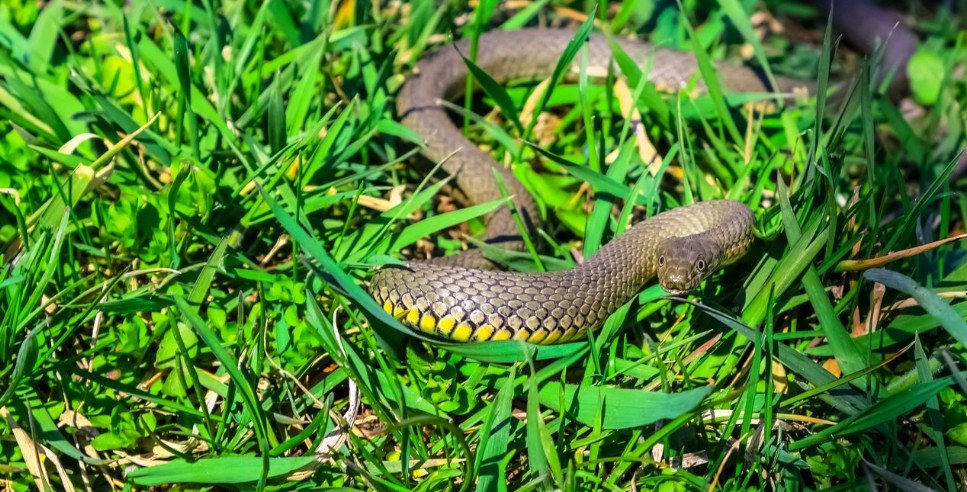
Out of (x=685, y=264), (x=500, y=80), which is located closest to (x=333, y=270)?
(x=685, y=264)

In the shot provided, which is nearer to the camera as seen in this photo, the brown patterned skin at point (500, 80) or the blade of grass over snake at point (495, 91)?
the blade of grass over snake at point (495, 91)

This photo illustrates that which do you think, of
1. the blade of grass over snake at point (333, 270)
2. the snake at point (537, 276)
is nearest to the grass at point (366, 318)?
the blade of grass over snake at point (333, 270)

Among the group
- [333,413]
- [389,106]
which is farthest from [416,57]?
[333,413]

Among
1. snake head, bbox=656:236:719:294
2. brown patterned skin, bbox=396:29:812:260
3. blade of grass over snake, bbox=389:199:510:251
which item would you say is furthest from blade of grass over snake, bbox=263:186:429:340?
snake head, bbox=656:236:719:294

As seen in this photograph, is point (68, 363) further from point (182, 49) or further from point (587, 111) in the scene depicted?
point (587, 111)

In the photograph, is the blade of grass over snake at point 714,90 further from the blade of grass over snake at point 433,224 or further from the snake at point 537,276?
the blade of grass over snake at point 433,224

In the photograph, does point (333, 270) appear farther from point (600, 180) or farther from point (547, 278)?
point (600, 180)
